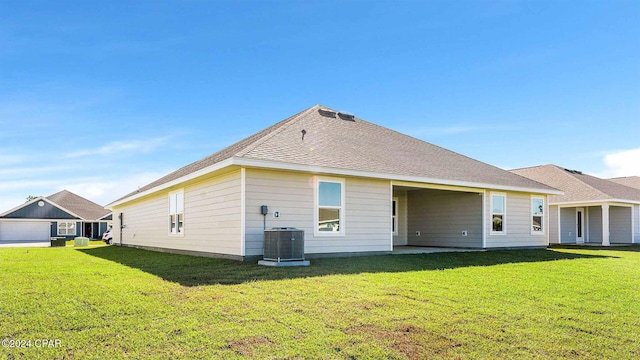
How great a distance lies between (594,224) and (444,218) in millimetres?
13750

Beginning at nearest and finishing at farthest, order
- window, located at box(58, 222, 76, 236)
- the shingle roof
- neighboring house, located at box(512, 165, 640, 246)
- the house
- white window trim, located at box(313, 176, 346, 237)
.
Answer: the house < white window trim, located at box(313, 176, 346, 237) < neighboring house, located at box(512, 165, 640, 246) < window, located at box(58, 222, 76, 236) < the shingle roof

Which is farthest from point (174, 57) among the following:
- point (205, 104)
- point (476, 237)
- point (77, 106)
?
point (476, 237)

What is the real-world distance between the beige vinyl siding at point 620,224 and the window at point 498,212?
1291 centimetres

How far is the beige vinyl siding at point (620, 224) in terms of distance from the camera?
2491 cm

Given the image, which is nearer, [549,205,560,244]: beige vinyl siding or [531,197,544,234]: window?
[531,197,544,234]: window

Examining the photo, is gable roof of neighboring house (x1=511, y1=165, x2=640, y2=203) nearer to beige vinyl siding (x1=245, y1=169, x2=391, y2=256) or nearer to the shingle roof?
beige vinyl siding (x1=245, y1=169, x2=391, y2=256)

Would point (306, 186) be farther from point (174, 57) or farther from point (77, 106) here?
point (77, 106)

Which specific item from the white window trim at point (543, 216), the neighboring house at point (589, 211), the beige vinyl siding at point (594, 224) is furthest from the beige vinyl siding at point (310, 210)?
the beige vinyl siding at point (594, 224)

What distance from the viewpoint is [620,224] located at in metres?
25.3

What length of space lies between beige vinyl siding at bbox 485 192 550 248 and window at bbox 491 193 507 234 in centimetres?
17

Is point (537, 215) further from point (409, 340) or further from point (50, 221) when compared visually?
point (50, 221)

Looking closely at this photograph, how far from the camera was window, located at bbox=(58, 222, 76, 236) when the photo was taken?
4288cm

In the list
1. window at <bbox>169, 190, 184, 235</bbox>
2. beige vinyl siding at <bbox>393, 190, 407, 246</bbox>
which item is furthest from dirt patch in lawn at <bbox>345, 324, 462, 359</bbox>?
beige vinyl siding at <bbox>393, 190, 407, 246</bbox>

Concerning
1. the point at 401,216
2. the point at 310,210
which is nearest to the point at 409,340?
the point at 310,210
